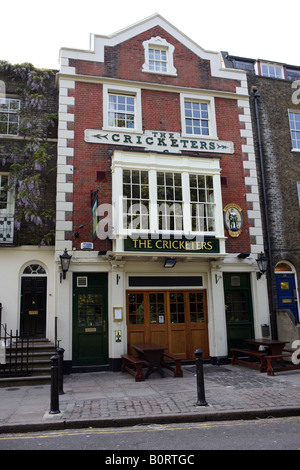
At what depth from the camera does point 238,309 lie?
46.5ft

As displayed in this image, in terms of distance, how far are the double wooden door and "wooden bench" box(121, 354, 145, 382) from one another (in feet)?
2.96

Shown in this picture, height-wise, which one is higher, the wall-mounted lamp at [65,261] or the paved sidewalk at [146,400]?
the wall-mounted lamp at [65,261]

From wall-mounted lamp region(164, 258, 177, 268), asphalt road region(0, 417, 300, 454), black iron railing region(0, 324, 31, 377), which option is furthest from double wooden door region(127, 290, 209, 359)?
asphalt road region(0, 417, 300, 454)

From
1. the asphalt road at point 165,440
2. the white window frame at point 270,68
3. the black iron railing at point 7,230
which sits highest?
the white window frame at point 270,68

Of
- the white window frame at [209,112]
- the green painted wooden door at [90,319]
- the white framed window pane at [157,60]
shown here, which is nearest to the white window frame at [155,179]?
the white window frame at [209,112]

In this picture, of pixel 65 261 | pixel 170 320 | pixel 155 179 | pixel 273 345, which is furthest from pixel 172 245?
pixel 273 345

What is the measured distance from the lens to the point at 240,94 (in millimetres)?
15711

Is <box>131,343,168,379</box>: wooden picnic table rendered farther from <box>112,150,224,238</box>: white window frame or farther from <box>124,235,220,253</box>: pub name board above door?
<box>112,150,224,238</box>: white window frame

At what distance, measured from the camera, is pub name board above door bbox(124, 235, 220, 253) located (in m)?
12.5

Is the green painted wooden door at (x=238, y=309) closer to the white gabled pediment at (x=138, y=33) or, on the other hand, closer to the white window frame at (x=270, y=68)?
the white gabled pediment at (x=138, y=33)

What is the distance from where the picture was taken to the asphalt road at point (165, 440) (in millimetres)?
5434

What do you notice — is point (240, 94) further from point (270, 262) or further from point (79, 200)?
point (79, 200)

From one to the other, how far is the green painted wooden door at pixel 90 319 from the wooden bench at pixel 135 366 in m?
0.78
